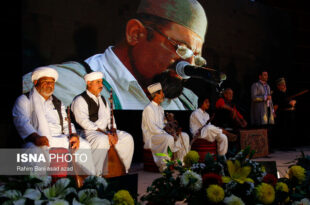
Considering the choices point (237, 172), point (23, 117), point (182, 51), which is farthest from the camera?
point (182, 51)

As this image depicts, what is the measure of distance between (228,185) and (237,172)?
116mm

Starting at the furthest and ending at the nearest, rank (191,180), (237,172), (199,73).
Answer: (199,73), (237,172), (191,180)

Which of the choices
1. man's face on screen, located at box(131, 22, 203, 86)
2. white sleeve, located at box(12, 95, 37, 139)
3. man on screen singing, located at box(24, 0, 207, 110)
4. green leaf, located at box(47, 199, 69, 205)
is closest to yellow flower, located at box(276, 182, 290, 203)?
green leaf, located at box(47, 199, 69, 205)

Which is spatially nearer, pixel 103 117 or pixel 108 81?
pixel 103 117

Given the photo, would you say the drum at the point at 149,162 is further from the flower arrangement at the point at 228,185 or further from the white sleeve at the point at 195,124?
the flower arrangement at the point at 228,185

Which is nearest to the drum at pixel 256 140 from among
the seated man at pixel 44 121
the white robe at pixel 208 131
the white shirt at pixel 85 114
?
the white robe at pixel 208 131

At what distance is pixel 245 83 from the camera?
28.7 ft

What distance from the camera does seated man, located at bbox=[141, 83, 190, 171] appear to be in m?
5.69

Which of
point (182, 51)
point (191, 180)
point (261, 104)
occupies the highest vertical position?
point (182, 51)

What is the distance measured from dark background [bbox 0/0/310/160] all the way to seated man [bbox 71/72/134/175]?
1.07 m

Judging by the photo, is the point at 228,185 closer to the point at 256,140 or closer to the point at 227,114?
the point at 227,114

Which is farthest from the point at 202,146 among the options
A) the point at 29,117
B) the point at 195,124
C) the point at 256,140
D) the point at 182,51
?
the point at 29,117

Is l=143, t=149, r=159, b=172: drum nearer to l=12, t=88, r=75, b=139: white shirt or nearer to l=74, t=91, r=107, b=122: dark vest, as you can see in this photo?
l=74, t=91, r=107, b=122: dark vest

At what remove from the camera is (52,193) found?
120 centimetres
